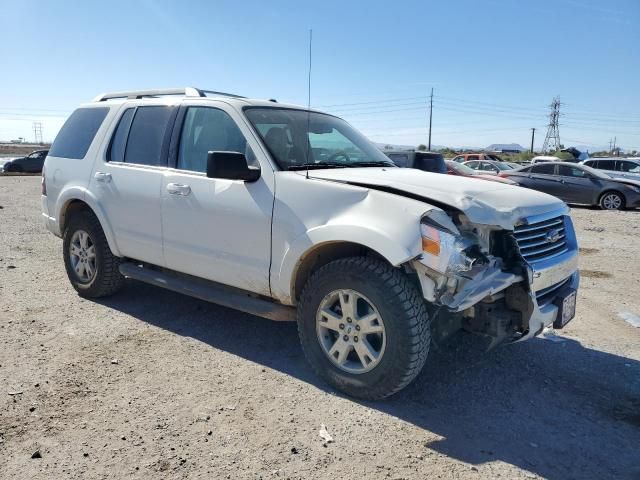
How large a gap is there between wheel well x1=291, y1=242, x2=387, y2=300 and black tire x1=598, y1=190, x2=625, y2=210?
1419 centimetres

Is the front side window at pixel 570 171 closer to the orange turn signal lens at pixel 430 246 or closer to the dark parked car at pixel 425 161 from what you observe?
the dark parked car at pixel 425 161

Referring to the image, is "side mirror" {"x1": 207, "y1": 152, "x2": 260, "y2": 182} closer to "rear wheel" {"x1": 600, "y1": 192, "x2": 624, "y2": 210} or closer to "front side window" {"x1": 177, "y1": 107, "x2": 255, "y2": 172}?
"front side window" {"x1": 177, "y1": 107, "x2": 255, "y2": 172}

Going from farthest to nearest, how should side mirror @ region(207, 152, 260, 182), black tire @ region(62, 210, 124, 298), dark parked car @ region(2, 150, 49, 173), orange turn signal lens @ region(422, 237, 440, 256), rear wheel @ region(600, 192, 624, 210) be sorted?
1. dark parked car @ region(2, 150, 49, 173)
2. rear wheel @ region(600, 192, 624, 210)
3. black tire @ region(62, 210, 124, 298)
4. side mirror @ region(207, 152, 260, 182)
5. orange turn signal lens @ region(422, 237, 440, 256)

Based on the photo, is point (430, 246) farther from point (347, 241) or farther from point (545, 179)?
point (545, 179)

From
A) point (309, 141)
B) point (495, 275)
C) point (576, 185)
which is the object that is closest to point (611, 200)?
point (576, 185)

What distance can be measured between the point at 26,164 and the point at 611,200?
30675 mm

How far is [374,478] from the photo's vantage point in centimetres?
265

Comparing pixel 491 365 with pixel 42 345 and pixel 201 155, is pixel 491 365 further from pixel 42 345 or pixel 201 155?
pixel 42 345

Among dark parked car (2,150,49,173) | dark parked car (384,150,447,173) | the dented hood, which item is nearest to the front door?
the dented hood

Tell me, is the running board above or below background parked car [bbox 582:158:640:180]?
below

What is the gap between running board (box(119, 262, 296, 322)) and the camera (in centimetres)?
386

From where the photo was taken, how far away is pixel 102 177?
16.4ft

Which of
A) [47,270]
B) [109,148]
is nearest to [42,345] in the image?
[109,148]

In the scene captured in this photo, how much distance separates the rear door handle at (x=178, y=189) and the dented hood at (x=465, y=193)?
43.1 inches
